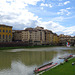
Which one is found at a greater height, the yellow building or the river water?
the yellow building

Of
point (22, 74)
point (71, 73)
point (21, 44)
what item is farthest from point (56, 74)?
point (21, 44)

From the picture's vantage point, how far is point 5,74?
57.2 ft

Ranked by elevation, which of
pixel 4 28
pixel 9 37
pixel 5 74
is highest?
pixel 4 28

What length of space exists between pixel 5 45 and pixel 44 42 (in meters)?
47.2

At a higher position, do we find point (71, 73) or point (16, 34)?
point (16, 34)

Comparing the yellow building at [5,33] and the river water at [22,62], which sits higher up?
the yellow building at [5,33]

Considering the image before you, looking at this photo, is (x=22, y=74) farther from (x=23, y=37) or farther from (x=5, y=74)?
(x=23, y=37)

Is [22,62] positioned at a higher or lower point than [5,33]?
lower

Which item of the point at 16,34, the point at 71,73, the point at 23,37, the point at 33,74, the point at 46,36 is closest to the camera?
the point at 71,73

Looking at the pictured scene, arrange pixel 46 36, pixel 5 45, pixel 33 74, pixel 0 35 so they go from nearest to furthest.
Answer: pixel 33 74, pixel 5 45, pixel 0 35, pixel 46 36

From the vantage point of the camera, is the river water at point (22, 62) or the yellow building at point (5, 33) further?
the yellow building at point (5, 33)

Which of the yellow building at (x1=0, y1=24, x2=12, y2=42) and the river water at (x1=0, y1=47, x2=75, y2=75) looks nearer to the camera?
the river water at (x1=0, y1=47, x2=75, y2=75)

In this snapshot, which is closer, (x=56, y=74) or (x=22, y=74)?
(x=56, y=74)

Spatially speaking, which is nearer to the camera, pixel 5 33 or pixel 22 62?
pixel 22 62
